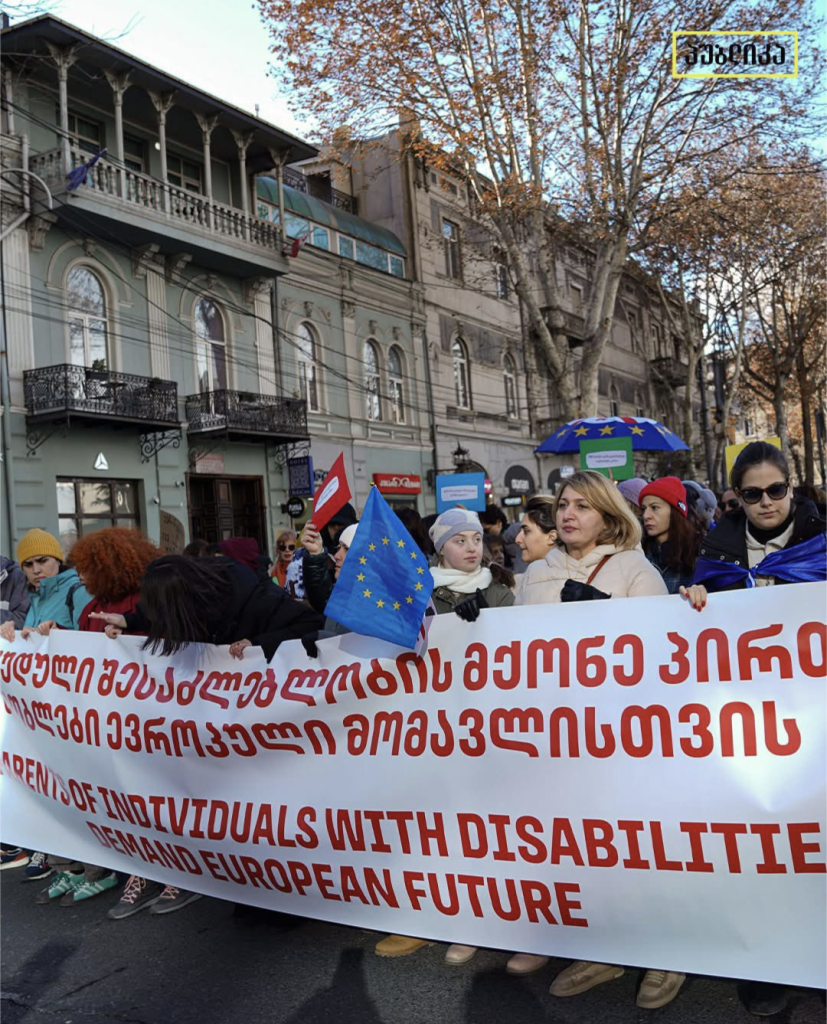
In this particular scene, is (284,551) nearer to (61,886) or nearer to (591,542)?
(61,886)

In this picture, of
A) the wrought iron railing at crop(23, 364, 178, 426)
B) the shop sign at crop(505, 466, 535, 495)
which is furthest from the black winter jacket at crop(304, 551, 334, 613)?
the shop sign at crop(505, 466, 535, 495)

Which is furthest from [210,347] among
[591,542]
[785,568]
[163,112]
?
[785,568]

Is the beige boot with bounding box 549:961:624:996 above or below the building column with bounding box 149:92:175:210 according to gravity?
below

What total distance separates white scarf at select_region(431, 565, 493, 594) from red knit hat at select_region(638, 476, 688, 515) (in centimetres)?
142

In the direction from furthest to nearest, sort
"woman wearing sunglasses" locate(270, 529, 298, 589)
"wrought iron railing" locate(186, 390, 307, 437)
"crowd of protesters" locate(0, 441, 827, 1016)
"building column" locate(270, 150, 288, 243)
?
"building column" locate(270, 150, 288, 243)
"wrought iron railing" locate(186, 390, 307, 437)
"woman wearing sunglasses" locate(270, 529, 298, 589)
"crowd of protesters" locate(0, 441, 827, 1016)

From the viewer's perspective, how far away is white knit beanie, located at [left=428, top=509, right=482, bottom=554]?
4.73m

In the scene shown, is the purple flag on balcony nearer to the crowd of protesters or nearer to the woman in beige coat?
the crowd of protesters

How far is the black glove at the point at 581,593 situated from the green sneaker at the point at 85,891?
9.36 ft

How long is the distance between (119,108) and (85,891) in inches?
668

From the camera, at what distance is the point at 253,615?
4.29 m

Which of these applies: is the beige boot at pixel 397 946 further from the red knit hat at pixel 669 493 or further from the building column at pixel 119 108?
the building column at pixel 119 108

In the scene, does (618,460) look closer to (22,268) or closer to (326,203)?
(22,268)

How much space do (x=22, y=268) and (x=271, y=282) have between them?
675 centimetres

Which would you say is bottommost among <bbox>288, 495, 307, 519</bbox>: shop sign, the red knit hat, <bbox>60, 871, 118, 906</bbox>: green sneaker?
<bbox>60, 871, 118, 906</bbox>: green sneaker
